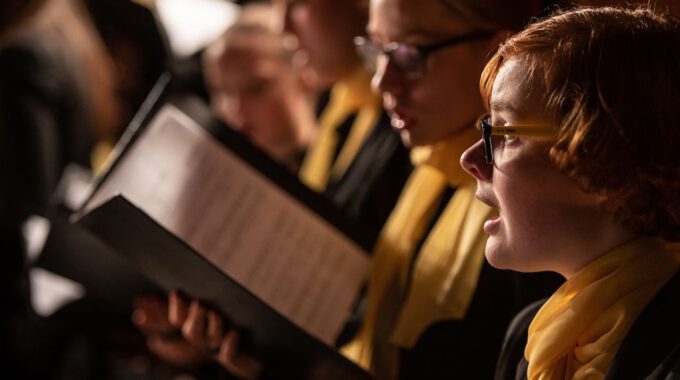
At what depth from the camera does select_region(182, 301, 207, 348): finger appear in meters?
1.66

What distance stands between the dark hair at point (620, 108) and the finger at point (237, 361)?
0.74m

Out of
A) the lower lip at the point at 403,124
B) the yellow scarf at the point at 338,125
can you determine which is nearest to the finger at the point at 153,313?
the yellow scarf at the point at 338,125

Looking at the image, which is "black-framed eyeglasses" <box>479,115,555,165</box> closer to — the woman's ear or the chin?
the chin

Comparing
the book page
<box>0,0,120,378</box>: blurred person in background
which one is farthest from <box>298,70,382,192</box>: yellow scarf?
<box>0,0,120,378</box>: blurred person in background

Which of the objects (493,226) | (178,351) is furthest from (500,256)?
(178,351)

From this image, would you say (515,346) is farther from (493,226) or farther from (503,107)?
(503,107)

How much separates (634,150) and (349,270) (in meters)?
0.77

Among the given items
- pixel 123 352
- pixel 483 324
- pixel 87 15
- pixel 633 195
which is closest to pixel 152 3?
pixel 87 15

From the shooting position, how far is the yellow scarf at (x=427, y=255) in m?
1.44

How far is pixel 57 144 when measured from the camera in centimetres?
292

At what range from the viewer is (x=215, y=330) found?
5.44 feet

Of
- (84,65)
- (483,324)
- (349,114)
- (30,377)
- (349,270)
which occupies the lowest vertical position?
(30,377)

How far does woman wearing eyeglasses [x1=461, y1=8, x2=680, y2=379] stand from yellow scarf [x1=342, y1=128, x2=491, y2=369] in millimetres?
303

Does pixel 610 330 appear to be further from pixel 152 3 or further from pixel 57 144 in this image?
pixel 152 3
